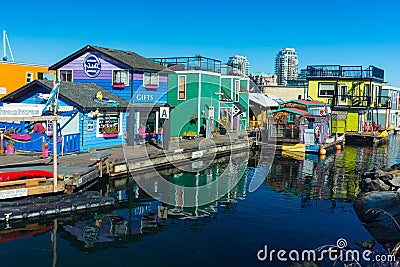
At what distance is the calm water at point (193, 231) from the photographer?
13.1 m

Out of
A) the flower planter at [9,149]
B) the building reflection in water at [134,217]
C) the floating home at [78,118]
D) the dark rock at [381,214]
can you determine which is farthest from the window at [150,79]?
the dark rock at [381,214]

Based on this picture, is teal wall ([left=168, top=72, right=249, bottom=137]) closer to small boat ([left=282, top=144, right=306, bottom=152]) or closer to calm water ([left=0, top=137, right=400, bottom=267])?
small boat ([left=282, top=144, right=306, bottom=152])

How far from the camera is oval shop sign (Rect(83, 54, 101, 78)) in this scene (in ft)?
97.2

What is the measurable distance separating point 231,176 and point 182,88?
40.0ft

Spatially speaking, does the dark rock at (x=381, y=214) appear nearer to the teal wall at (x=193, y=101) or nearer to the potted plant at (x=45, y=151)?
the potted plant at (x=45, y=151)

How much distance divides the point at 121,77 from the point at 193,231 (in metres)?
16.2

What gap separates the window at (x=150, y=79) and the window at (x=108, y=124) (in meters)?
3.65

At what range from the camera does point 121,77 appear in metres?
29.3

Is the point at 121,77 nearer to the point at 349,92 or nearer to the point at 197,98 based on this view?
the point at 197,98

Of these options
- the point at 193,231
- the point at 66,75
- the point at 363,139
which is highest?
the point at 66,75

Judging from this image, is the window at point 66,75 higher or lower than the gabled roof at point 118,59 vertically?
lower

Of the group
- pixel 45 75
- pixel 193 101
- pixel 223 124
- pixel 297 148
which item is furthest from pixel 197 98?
pixel 45 75

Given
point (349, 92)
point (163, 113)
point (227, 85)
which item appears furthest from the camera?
point (349, 92)

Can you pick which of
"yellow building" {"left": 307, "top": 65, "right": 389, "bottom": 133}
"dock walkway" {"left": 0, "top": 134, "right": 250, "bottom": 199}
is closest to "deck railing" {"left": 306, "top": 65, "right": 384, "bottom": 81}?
"yellow building" {"left": 307, "top": 65, "right": 389, "bottom": 133}
